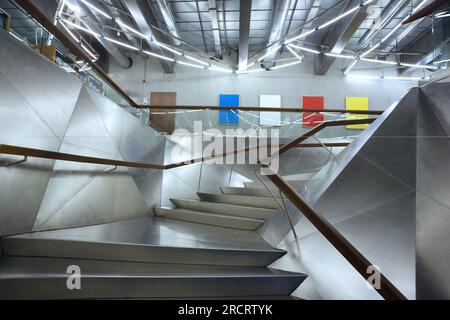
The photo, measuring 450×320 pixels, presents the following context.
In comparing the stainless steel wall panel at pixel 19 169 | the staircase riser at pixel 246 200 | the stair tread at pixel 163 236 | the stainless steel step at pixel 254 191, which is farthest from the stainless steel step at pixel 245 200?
the stainless steel wall panel at pixel 19 169

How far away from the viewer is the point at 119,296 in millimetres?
1797

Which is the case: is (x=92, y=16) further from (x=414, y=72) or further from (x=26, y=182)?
(x=414, y=72)

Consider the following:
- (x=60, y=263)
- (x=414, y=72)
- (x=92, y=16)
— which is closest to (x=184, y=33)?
(x=92, y=16)

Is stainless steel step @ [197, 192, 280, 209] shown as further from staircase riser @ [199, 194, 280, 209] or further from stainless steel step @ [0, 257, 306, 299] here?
stainless steel step @ [0, 257, 306, 299]

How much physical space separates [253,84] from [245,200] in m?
8.11

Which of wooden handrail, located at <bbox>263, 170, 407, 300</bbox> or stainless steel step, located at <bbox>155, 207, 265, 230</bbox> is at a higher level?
wooden handrail, located at <bbox>263, 170, 407, 300</bbox>

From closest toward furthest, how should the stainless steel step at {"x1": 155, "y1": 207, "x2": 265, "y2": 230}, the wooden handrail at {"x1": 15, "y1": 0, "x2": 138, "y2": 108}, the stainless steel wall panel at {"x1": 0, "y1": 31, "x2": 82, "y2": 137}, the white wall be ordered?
1. the stainless steel wall panel at {"x1": 0, "y1": 31, "x2": 82, "y2": 137}
2. the wooden handrail at {"x1": 15, "y1": 0, "x2": 138, "y2": 108}
3. the stainless steel step at {"x1": 155, "y1": 207, "x2": 265, "y2": 230}
4. the white wall

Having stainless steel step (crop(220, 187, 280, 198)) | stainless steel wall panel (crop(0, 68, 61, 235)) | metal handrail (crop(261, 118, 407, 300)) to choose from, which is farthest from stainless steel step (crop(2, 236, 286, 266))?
stainless steel step (crop(220, 187, 280, 198))

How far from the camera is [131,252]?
86.0 inches

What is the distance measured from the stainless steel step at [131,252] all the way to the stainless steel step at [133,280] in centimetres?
6

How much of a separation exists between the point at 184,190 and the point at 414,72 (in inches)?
400

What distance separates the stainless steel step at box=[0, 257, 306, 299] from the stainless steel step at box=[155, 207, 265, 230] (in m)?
1.10

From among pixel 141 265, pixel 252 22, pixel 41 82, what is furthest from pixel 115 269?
pixel 252 22

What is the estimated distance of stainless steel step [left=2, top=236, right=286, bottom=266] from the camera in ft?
7.00
